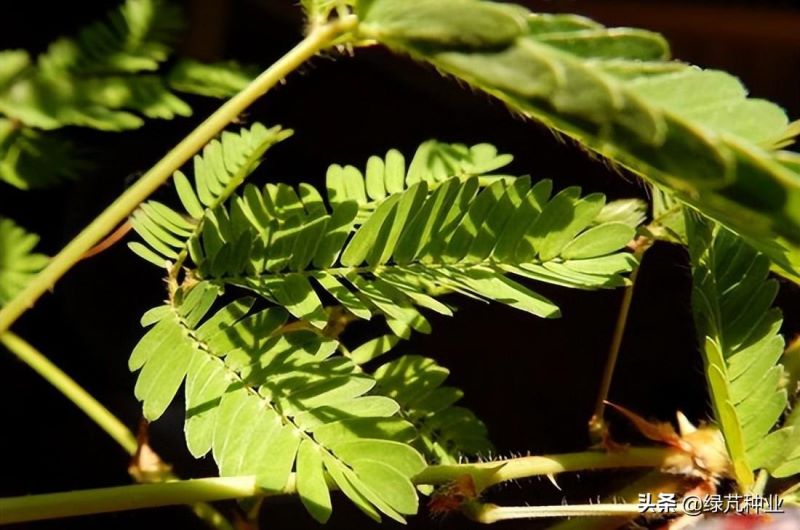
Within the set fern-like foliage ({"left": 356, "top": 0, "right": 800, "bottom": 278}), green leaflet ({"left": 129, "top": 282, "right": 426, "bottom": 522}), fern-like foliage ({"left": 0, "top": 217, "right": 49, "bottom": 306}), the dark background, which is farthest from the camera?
the dark background

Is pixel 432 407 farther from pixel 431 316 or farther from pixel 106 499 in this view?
pixel 431 316

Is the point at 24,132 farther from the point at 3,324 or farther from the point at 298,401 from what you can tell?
the point at 298,401

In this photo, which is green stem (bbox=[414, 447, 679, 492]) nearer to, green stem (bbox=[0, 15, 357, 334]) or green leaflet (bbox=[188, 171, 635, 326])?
green leaflet (bbox=[188, 171, 635, 326])

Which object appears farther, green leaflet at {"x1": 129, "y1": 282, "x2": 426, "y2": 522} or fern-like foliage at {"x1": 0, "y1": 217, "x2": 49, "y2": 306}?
fern-like foliage at {"x1": 0, "y1": 217, "x2": 49, "y2": 306}

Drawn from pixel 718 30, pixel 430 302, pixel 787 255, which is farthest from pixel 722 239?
pixel 718 30

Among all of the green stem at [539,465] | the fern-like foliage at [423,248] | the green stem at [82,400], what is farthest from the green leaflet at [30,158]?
the green stem at [539,465]

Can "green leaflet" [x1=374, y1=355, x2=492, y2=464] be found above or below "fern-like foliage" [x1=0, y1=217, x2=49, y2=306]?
below

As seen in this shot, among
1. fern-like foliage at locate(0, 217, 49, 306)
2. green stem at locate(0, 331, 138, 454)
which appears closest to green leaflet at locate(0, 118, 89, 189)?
fern-like foliage at locate(0, 217, 49, 306)

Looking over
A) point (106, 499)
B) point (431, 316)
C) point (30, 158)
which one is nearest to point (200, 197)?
point (106, 499)
